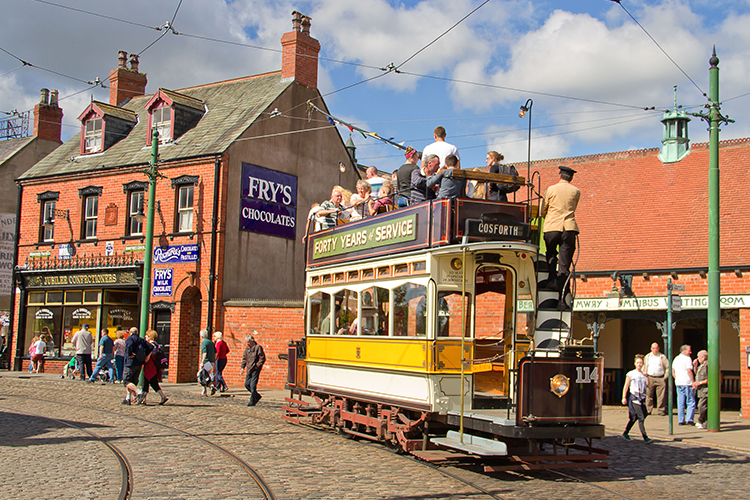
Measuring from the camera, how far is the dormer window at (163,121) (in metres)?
26.4

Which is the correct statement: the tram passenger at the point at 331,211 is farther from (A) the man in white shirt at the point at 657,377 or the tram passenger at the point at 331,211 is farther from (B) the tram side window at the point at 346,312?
(A) the man in white shirt at the point at 657,377

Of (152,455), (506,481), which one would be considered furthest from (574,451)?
(152,455)

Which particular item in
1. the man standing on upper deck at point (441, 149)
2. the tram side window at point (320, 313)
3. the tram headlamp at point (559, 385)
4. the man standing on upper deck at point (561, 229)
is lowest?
the tram headlamp at point (559, 385)

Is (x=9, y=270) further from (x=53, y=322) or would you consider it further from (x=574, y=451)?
(x=574, y=451)

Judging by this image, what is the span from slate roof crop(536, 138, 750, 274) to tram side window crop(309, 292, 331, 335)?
919cm

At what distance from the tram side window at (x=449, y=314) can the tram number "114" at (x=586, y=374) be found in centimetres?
150

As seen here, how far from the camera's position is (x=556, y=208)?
975 centimetres

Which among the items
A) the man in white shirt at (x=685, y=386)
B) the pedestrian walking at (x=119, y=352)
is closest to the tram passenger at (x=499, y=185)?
the man in white shirt at (x=685, y=386)

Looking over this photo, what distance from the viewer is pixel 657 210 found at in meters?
20.6

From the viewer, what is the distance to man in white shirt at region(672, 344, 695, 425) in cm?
1533

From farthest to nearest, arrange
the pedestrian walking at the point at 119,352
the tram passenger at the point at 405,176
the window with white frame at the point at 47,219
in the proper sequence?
the window with white frame at the point at 47,219, the pedestrian walking at the point at 119,352, the tram passenger at the point at 405,176

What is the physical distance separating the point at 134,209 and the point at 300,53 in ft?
26.1

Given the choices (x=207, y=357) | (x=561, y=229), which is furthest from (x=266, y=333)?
(x=561, y=229)

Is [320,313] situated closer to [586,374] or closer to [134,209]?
[586,374]
